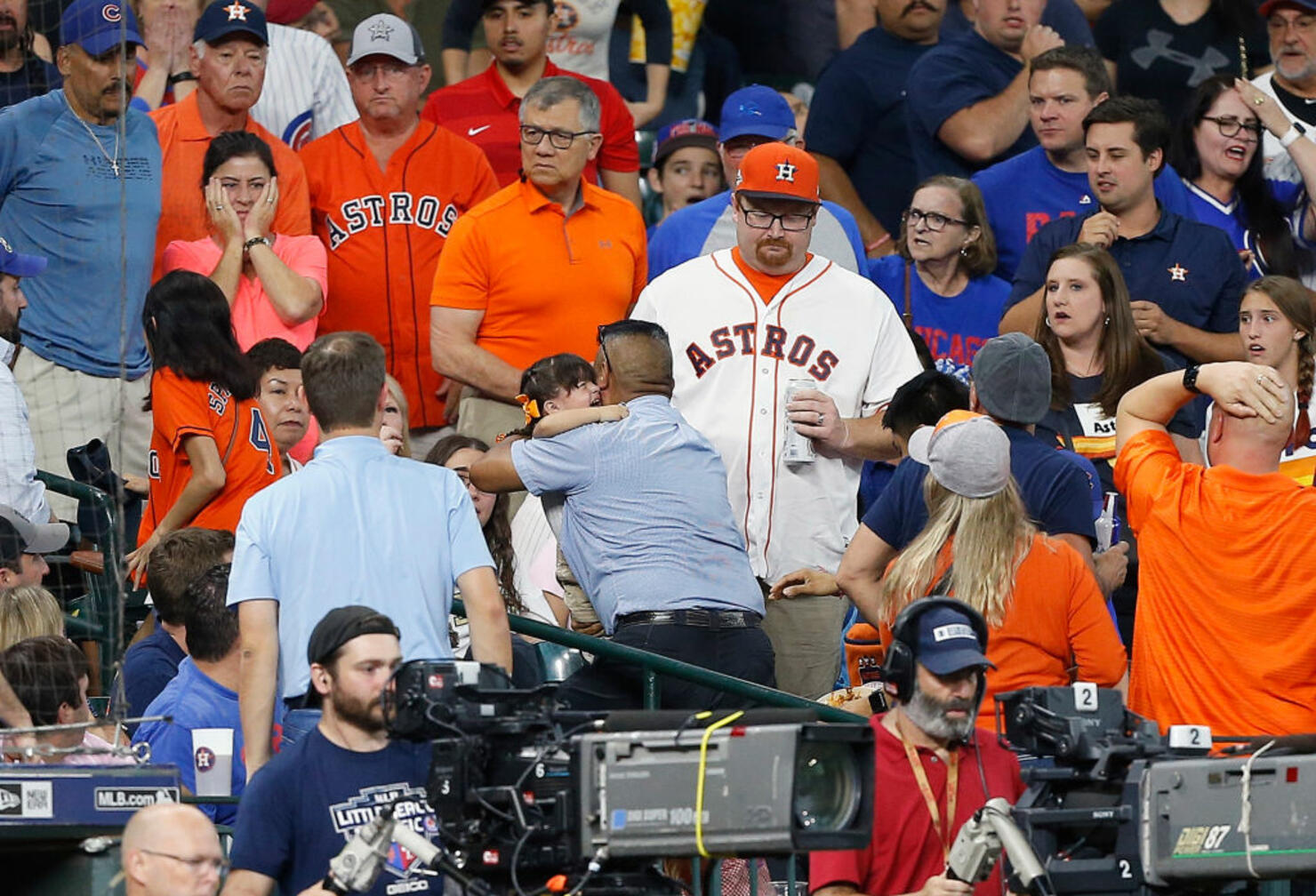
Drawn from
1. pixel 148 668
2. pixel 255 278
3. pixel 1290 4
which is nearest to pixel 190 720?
pixel 148 668

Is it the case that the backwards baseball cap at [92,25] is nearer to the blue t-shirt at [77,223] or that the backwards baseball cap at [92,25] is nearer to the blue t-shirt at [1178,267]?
the blue t-shirt at [77,223]

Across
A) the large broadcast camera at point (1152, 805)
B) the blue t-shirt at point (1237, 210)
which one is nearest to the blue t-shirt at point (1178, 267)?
the blue t-shirt at point (1237, 210)

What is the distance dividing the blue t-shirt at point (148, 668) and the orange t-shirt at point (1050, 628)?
284 cm

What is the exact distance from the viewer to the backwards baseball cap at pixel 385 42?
1129 centimetres

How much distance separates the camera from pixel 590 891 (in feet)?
18.7

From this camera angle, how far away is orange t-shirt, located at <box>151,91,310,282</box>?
10.9 metres

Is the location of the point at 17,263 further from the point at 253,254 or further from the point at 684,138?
the point at 684,138

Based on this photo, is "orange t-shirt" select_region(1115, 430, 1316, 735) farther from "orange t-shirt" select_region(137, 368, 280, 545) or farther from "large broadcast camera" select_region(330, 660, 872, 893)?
"orange t-shirt" select_region(137, 368, 280, 545)

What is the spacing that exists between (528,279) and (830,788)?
16.1 ft

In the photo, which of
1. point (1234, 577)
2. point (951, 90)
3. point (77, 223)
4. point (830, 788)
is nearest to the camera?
point (830, 788)

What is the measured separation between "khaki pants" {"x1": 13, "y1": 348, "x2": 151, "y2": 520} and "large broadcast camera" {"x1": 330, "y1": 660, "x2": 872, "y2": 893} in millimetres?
4785

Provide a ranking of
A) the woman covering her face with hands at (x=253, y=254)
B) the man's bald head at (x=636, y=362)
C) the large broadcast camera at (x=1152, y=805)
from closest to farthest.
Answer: the large broadcast camera at (x=1152, y=805) → the man's bald head at (x=636, y=362) → the woman covering her face with hands at (x=253, y=254)

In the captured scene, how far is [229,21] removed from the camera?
11.1 meters

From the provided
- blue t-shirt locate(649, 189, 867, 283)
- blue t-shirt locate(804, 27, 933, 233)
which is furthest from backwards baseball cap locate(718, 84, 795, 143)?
blue t-shirt locate(804, 27, 933, 233)
